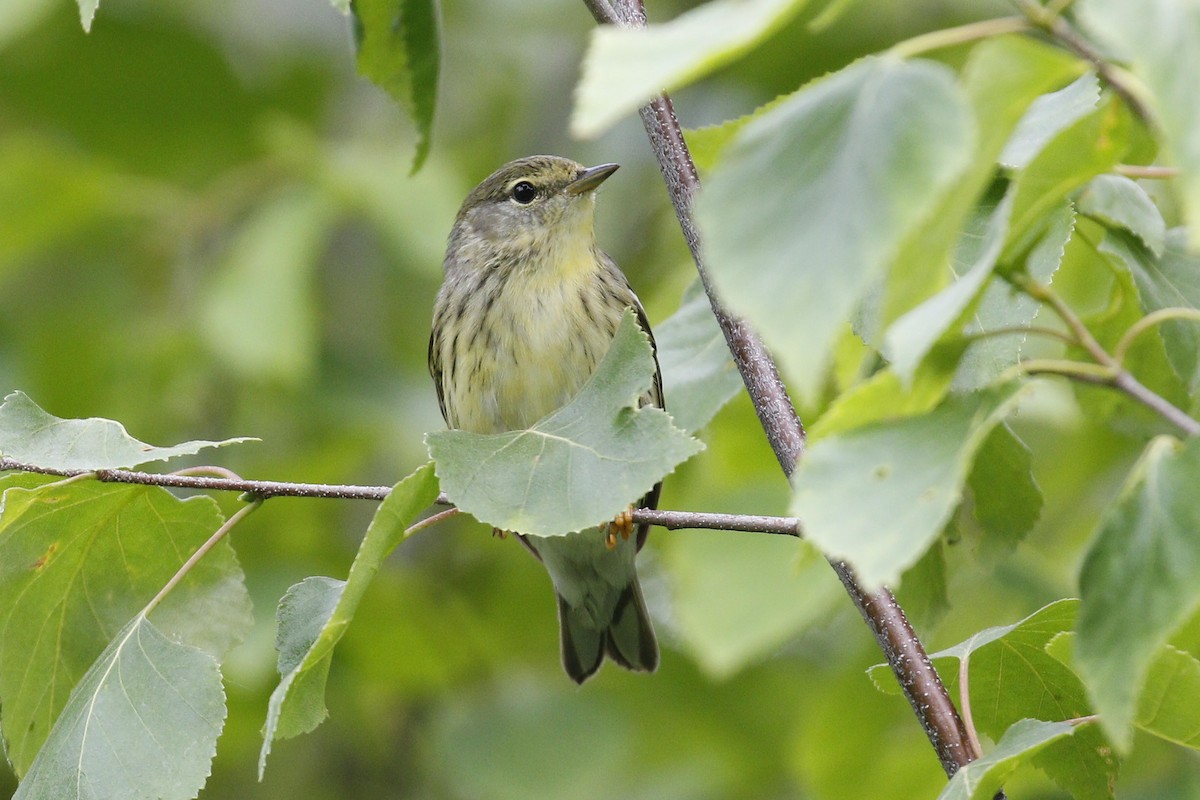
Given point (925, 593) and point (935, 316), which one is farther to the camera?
point (925, 593)

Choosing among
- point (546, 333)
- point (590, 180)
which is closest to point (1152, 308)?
point (546, 333)

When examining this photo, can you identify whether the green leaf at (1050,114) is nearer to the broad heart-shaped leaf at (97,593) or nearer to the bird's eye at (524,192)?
the broad heart-shaped leaf at (97,593)

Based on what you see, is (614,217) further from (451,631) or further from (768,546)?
(768,546)

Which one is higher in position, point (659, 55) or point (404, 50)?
point (659, 55)

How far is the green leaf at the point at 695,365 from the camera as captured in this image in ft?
9.96

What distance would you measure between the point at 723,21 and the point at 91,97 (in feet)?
22.0

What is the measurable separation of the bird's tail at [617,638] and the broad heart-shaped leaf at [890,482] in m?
3.55

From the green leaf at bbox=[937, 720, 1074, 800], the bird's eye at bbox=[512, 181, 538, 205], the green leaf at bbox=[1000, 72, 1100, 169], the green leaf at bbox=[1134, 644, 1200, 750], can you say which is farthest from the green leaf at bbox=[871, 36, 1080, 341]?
the bird's eye at bbox=[512, 181, 538, 205]

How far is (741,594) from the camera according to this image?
12.7 ft

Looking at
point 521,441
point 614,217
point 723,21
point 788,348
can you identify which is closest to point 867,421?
point 788,348

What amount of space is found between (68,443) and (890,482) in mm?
1391

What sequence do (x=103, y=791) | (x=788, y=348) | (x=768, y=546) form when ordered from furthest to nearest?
(x=768, y=546), (x=103, y=791), (x=788, y=348)

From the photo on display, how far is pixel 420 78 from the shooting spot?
8.14 feet

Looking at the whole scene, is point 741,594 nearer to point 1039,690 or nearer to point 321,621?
point 1039,690
